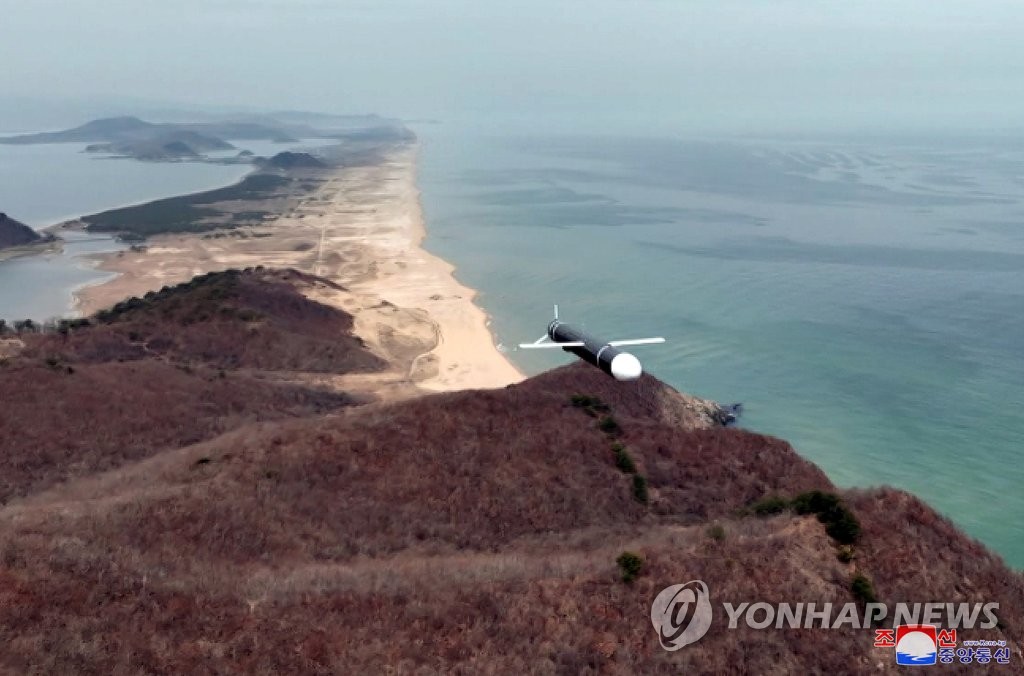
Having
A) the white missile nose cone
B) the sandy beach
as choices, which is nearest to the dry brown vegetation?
the white missile nose cone

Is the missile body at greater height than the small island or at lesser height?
greater

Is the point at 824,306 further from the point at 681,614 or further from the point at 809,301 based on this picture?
the point at 681,614

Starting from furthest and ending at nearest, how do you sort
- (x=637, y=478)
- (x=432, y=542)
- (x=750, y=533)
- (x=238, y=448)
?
(x=637, y=478) → (x=238, y=448) → (x=432, y=542) → (x=750, y=533)

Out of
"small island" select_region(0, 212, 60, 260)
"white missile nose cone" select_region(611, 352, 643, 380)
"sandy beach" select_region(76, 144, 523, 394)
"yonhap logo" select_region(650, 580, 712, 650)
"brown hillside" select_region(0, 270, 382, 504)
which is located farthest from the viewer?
"small island" select_region(0, 212, 60, 260)

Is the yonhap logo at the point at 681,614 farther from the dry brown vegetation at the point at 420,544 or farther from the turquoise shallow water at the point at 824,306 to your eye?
the turquoise shallow water at the point at 824,306

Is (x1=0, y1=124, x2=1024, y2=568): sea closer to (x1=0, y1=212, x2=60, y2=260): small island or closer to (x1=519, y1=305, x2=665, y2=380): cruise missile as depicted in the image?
(x1=0, y1=212, x2=60, y2=260): small island

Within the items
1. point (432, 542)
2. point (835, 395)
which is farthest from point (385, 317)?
point (432, 542)

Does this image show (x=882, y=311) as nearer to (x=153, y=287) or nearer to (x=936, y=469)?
(x=936, y=469)
